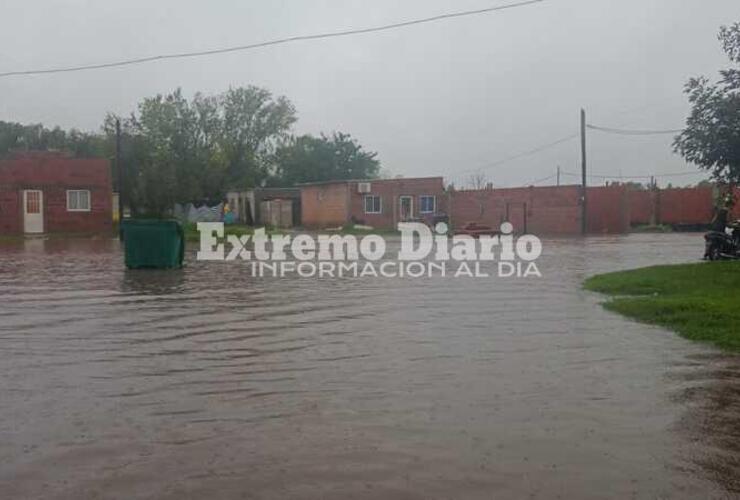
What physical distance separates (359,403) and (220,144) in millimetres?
65424

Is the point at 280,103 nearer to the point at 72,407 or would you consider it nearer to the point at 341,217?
the point at 341,217

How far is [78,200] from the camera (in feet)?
142

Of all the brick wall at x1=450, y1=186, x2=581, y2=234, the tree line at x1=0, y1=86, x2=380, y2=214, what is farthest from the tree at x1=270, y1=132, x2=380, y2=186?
the brick wall at x1=450, y1=186, x2=581, y2=234

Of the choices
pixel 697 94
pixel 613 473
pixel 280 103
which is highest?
pixel 280 103

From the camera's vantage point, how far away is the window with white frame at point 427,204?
2101 inches

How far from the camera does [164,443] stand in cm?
583

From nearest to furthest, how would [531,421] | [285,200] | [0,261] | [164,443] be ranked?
[164,443]
[531,421]
[0,261]
[285,200]

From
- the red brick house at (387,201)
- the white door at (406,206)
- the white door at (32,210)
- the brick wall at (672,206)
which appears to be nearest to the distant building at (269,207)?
the red brick house at (387,201)

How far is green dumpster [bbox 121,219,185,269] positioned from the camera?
20.7 meters

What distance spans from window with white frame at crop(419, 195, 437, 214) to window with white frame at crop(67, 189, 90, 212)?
21.3 meters

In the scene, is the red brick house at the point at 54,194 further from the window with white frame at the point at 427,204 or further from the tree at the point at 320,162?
the tree at the point at 320,162

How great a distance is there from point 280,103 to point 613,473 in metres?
75.7

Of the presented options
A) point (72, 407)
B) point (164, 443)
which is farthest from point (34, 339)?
point (164, 443)

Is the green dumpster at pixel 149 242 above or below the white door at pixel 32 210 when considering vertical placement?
below
